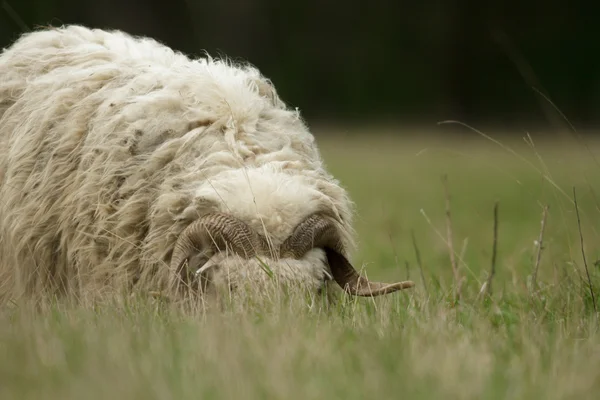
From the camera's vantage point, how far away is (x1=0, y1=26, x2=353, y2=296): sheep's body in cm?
484

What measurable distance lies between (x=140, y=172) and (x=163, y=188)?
0.58ft

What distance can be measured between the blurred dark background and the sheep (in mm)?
23849

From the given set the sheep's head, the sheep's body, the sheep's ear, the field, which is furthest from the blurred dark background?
the field

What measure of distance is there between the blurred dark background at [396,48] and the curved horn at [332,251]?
2422 cm

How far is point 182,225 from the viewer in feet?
16.1

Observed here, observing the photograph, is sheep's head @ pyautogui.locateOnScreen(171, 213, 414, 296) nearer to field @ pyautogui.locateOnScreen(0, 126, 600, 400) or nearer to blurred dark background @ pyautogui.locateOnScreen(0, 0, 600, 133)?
field @ pyautogui.locateOnScreen(0, 126, 600, 400)

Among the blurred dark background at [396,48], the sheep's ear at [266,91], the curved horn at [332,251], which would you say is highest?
the sheep's ear at [266,91]

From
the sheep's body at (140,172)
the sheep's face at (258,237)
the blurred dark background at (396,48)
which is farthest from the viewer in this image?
the blurred dark background at (396,48)

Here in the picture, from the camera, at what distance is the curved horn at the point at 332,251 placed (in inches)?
185

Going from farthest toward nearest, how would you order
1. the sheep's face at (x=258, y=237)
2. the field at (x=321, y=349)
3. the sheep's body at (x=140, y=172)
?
the sheep's body at (x=140, y=172)
the sheep's face at (x=258, y=237)
the field at (x=321, y=349)

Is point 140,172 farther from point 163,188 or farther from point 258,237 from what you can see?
point 258,237

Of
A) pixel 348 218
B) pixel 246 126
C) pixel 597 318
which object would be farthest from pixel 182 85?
pixel 597 318

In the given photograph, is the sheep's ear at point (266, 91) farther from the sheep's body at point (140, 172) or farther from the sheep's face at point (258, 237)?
the sheep's face at point (258, 237)

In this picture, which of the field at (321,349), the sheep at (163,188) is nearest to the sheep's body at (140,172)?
the sheep at (163,188)
